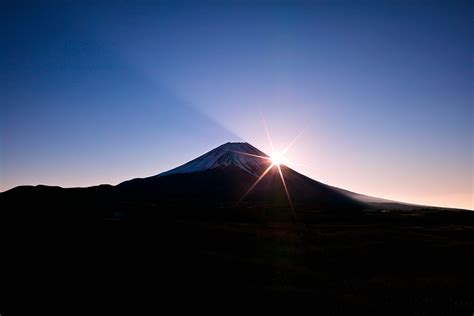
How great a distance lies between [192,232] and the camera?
4122 centimetres

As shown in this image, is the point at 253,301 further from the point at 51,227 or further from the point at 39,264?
the point at 51,227

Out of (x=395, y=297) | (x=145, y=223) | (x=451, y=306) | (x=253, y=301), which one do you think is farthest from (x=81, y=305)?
(x=145, y=223)

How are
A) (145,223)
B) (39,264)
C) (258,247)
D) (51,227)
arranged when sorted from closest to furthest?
(39,264)
(258,247)
(51,227)
(145,223)

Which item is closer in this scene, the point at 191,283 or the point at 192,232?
the point at 191,283

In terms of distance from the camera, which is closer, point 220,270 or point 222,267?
point 220,270

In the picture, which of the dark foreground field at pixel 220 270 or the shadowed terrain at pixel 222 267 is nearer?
the dark foreground field at pixel 220 270

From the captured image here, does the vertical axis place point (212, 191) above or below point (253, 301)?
above

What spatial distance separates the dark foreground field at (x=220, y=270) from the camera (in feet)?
58.5

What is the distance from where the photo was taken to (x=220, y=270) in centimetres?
2528

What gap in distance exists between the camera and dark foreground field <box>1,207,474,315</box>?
1784 centimetres

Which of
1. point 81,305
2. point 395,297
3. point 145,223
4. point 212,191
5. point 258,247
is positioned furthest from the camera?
point 212,191

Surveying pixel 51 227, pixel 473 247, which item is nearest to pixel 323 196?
pixel 473 247

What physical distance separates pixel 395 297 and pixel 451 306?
2884mm

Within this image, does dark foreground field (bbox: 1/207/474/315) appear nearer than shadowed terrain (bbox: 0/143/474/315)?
Yes
